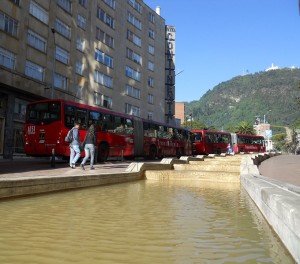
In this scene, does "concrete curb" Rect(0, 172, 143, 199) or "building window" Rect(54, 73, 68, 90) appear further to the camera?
"building window" Rect(54, 73, 68, 90)

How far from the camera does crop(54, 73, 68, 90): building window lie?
31.0m

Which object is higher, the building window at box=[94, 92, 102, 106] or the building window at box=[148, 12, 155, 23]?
the building window at box=[148, 12, 155, 23]

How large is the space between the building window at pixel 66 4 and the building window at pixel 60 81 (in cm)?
659

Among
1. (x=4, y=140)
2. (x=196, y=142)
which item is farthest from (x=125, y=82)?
(x=4, y=140)

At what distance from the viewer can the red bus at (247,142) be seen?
44.8 meters

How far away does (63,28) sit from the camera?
32344 millimetres

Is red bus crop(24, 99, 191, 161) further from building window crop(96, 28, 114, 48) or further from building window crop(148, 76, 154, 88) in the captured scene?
building window crop(148, 76, 154, 88)

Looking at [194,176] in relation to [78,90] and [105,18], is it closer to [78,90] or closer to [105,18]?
[78,90]

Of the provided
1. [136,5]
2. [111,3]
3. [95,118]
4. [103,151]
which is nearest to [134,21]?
[136,5]

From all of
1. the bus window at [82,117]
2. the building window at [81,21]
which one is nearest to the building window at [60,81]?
the building window at [81,21]

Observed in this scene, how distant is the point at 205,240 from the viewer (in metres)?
4.20

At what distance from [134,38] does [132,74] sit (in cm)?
542

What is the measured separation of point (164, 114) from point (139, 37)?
46.6ft

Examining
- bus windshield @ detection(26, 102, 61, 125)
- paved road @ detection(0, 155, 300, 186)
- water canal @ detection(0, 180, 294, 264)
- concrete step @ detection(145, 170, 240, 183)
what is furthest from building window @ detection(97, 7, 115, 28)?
water canal @ detection(0, 180, 294, 264)
